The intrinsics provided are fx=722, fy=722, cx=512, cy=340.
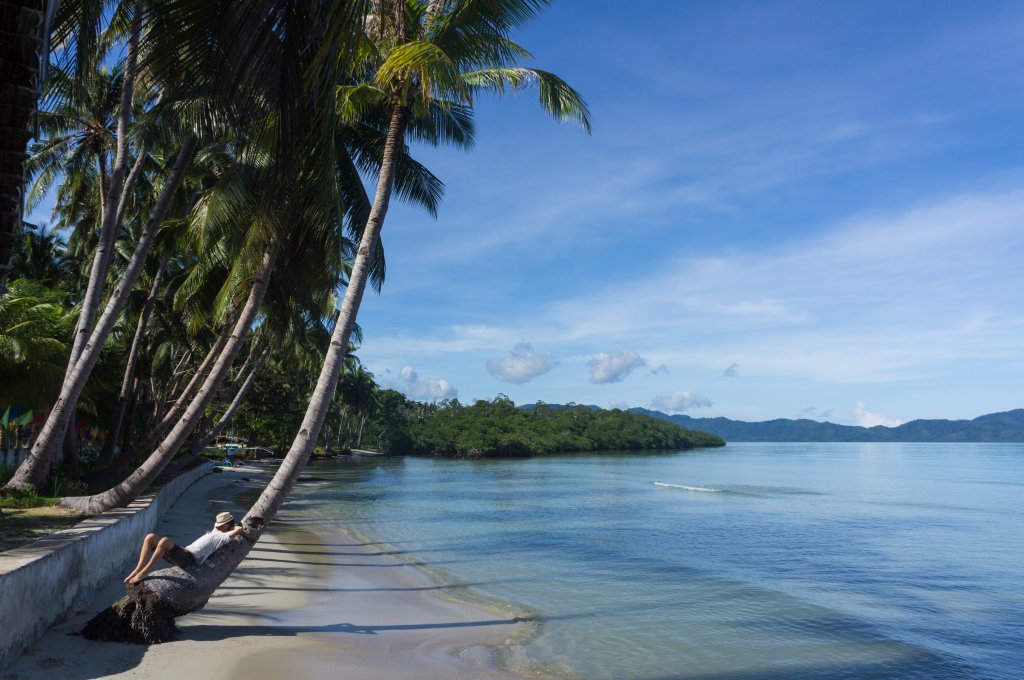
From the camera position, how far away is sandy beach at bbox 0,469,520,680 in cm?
675

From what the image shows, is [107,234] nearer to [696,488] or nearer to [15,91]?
[15,91]

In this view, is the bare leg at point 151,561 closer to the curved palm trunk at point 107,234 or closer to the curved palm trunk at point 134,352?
the curved palm trunk at point 107,234

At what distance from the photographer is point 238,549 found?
8.11 metres

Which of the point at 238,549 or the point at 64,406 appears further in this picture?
the point at 64,406

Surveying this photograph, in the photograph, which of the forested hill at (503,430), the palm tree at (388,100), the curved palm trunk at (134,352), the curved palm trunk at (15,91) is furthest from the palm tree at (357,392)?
the curved palm trunk at (15,91)

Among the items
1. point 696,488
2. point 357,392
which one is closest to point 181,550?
point 696,488

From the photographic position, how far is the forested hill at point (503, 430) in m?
87.6

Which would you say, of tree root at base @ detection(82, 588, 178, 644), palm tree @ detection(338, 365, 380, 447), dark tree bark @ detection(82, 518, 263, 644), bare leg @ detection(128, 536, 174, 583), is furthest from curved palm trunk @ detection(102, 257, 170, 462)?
palm tree @ detection(338, 365, 380, 447)

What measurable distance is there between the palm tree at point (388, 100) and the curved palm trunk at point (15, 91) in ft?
15.4

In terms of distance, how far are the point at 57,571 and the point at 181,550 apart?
3.73 feet

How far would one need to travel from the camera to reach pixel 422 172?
1245cm

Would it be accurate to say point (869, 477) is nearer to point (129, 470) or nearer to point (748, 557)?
point (748, 557)

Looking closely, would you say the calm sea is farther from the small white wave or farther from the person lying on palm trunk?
the person lying on palm trunk

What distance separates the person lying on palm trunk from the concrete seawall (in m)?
0.66
